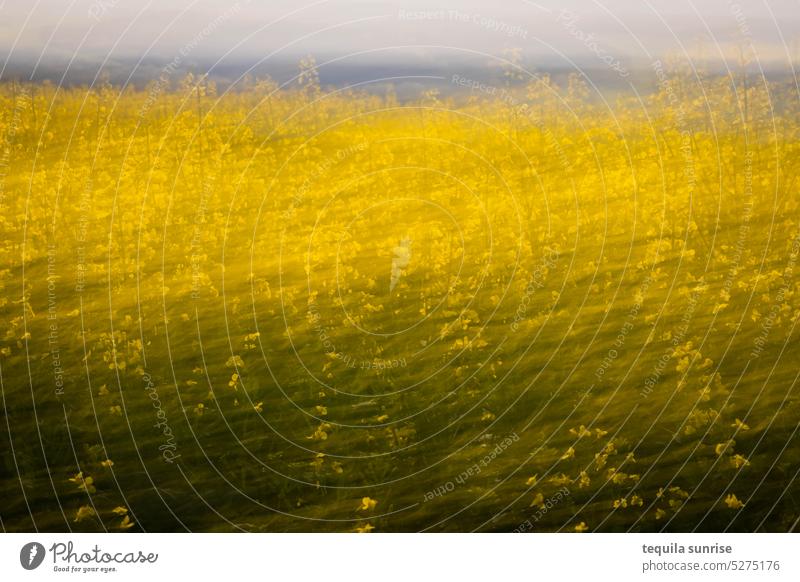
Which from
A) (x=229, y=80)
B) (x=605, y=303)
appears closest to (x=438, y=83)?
(x=229, y=80)

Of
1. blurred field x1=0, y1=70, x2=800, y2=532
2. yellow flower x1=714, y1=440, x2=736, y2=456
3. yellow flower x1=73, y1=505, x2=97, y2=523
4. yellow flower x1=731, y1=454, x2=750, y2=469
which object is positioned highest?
blurred field x1=0, y1=70, x2=800, y2=532

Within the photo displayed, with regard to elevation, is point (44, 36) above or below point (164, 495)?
above

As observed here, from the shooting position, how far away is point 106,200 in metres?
7.90

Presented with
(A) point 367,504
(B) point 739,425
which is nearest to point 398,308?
(A) point 367,504

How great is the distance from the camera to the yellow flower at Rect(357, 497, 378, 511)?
7.68m

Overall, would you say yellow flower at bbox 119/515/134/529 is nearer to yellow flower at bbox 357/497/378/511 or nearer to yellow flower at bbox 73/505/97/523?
yellow flower at bbox 73/505/97/523

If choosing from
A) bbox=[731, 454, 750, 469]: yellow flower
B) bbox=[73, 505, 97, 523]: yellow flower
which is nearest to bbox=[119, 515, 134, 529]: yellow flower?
bbox=[73, 505, 97, 523]: yellow flower

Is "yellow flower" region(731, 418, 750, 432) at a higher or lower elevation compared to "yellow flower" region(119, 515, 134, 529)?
higher

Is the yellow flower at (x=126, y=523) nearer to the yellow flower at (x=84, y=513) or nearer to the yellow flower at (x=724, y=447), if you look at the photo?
the yellow flower at (x=84, y=513)

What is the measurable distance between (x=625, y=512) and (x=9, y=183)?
16.6ft

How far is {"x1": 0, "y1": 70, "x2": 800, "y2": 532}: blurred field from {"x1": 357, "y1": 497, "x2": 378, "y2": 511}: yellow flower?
0.04 m

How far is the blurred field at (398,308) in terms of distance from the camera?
303 inches

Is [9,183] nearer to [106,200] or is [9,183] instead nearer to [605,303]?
[106,200]
